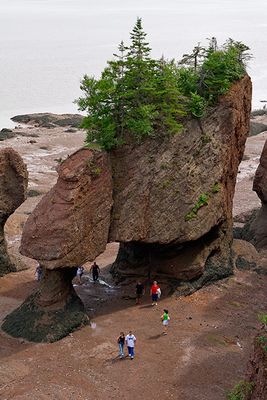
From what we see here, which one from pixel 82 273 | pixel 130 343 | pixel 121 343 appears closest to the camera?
pixel 130 343

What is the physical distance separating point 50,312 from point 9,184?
10.5 metres

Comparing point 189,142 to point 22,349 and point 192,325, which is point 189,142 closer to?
point 192,325

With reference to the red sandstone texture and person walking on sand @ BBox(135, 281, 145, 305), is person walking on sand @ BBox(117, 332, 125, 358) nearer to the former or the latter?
the red sandstone texture

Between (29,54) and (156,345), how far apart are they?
15193cm

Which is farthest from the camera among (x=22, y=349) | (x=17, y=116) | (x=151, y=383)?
(x=17, y=116)

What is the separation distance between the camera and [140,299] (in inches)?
1155

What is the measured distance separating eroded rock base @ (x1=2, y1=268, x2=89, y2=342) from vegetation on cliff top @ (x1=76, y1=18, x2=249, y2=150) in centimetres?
722

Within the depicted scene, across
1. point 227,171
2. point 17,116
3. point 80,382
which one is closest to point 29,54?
point 17,116

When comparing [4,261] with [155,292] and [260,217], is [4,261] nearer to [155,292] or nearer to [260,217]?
[155,292]

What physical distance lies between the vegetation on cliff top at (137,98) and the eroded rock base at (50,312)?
7221mm

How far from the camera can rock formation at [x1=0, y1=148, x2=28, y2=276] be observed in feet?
108

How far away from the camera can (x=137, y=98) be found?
88.9 feet

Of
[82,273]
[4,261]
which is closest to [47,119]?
[4,261]

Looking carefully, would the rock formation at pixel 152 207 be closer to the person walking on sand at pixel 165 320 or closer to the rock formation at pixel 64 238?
the rock formation at pixel 64 238
